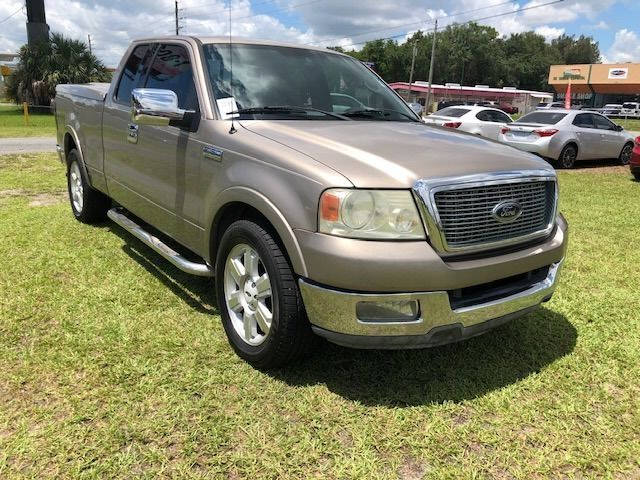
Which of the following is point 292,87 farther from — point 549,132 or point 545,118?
point 545,118

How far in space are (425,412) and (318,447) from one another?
2.06 ft

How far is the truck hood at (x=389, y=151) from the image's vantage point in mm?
2656

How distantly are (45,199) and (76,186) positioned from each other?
75.1 inches

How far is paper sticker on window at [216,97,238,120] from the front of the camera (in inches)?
135

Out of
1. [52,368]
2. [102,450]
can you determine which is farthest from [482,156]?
[52,368]

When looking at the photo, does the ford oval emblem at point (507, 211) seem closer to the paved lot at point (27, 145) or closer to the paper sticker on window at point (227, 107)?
the paper sticker on window at point (227, 107)

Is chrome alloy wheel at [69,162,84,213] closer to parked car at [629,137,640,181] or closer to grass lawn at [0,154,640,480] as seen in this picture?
grass lawn at [0,154,640,480]

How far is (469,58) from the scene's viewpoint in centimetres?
10775

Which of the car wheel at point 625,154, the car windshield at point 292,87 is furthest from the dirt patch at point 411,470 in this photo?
the car wheel at point 625,154

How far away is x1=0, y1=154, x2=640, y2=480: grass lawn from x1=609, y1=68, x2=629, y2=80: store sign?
253 ft

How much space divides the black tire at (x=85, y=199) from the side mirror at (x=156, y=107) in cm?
251

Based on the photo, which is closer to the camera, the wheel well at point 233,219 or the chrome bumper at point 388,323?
the chrome bumper at point 388,323

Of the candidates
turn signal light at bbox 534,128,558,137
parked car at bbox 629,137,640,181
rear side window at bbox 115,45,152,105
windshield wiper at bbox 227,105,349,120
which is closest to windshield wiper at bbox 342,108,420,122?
windshield wiper at bbox 227,105,349,120

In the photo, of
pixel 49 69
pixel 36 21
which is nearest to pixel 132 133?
pixel 49 69
